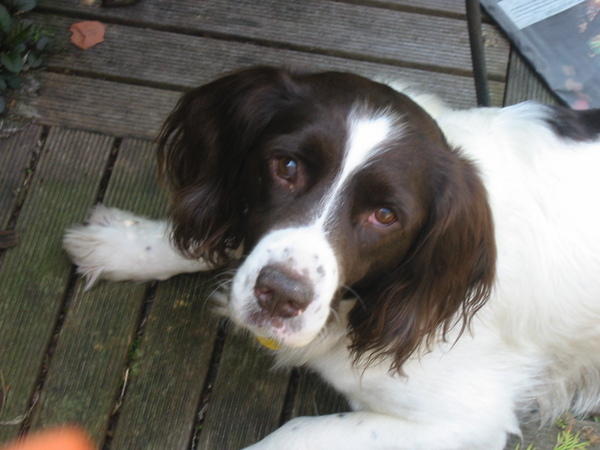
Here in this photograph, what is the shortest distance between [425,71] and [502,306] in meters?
1.45

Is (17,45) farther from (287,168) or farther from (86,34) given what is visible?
(287,168)

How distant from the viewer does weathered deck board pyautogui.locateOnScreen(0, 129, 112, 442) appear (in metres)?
2.79

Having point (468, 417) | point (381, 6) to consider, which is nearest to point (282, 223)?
point (468, 417)

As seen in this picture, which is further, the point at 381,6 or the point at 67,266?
the point at 381,6

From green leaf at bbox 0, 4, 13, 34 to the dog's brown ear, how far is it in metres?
1.18

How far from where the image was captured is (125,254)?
9.53 ft

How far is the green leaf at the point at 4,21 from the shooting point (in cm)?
314

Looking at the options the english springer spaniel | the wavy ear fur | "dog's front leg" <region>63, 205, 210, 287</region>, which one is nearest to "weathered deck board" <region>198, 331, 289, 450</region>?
the english springer spaniel

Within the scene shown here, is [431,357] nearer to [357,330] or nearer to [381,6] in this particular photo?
[357,330]

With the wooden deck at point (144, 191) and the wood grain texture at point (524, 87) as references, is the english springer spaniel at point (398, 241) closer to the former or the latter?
the wooden deck at point (144, 191)

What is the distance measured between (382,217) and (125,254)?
1.29 meters

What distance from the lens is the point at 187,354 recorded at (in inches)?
112

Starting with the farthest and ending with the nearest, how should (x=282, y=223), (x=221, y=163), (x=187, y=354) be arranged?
(x=187, y=354), (x=221, y=163), (x=282, y=223)

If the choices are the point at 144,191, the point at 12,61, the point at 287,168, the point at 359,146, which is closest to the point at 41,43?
the point at 12,61
